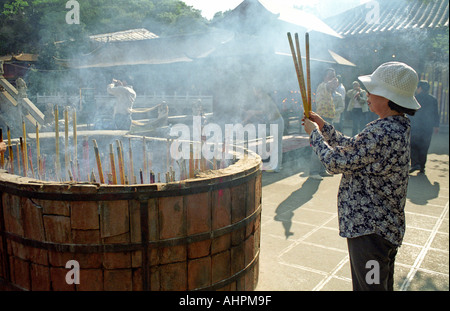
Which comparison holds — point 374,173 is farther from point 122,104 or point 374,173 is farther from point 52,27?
point 122,104

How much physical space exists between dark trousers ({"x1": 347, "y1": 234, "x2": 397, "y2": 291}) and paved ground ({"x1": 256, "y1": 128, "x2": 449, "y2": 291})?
0.89 metres

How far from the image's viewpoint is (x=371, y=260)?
189cm

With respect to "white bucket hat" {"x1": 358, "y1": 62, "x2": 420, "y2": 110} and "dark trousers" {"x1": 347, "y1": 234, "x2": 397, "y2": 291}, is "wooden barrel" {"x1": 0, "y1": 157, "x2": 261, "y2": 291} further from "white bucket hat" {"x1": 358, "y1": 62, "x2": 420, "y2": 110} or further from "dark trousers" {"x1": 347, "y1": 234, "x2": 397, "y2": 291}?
"white bucket hat" {"x1": 358, "y1": 62, "x2": 420, "y2": 110}

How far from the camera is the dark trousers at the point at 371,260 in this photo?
1.88 m

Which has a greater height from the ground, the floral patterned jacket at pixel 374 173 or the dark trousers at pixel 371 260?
the floral patterned jacket at pixel 374 173

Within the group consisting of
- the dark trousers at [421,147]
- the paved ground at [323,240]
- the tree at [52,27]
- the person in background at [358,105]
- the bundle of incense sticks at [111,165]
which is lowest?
the paved ground at [323,240]

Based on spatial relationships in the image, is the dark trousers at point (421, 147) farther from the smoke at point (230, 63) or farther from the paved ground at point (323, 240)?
the smoke at point (230, 63)

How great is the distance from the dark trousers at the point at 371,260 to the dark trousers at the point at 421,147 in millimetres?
5526

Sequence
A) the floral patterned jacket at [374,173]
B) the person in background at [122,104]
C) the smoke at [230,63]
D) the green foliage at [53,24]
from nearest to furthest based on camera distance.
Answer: the floral patterned jacket at [374,173] → the green foliage at [53,24] → the smoke at [230,63] → the person in background at [122,104]

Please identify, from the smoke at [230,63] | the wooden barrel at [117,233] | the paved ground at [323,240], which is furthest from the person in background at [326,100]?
the wooden barrel at [117,233]

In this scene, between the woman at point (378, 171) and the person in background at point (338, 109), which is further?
the person in background at point (338, 109)

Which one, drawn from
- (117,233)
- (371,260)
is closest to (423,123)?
(371,260)

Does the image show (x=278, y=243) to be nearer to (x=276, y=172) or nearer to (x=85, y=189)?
(x=85, y=189)

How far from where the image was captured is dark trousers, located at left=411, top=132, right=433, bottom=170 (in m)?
6.72
